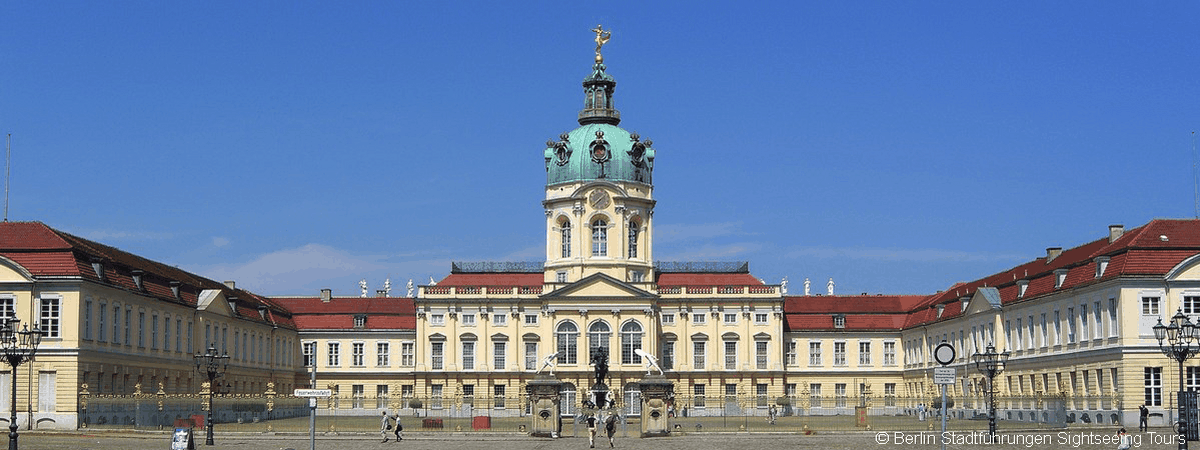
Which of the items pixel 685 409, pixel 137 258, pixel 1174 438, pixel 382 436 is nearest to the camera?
pixel 1174 438

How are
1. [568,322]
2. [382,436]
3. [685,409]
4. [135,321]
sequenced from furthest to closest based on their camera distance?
[568,322], [685,409], [135,321], [382,436]

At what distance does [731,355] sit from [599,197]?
14.3m

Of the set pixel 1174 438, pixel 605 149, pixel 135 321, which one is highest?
pixel 605 149

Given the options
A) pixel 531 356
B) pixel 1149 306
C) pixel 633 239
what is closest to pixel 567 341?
pixel 531 356

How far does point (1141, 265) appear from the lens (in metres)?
70.3

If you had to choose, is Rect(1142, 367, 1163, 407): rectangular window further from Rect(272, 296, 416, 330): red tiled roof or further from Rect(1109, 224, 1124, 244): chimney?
Answer: Rect(272, 296, 416, 330): red tiled roof

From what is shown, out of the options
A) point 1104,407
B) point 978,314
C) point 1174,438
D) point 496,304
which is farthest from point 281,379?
point 1174,438

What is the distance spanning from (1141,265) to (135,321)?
46432mm

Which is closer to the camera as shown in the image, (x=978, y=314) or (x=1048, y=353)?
(x=1048, y=353)

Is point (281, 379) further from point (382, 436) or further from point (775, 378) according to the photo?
point (382, 436)

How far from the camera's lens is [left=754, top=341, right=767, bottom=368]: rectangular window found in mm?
111062

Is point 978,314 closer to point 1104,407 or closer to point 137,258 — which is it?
point 1104,407

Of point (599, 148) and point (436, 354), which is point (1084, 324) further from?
point (436, 354)

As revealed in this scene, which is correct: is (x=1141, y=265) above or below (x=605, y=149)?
below
